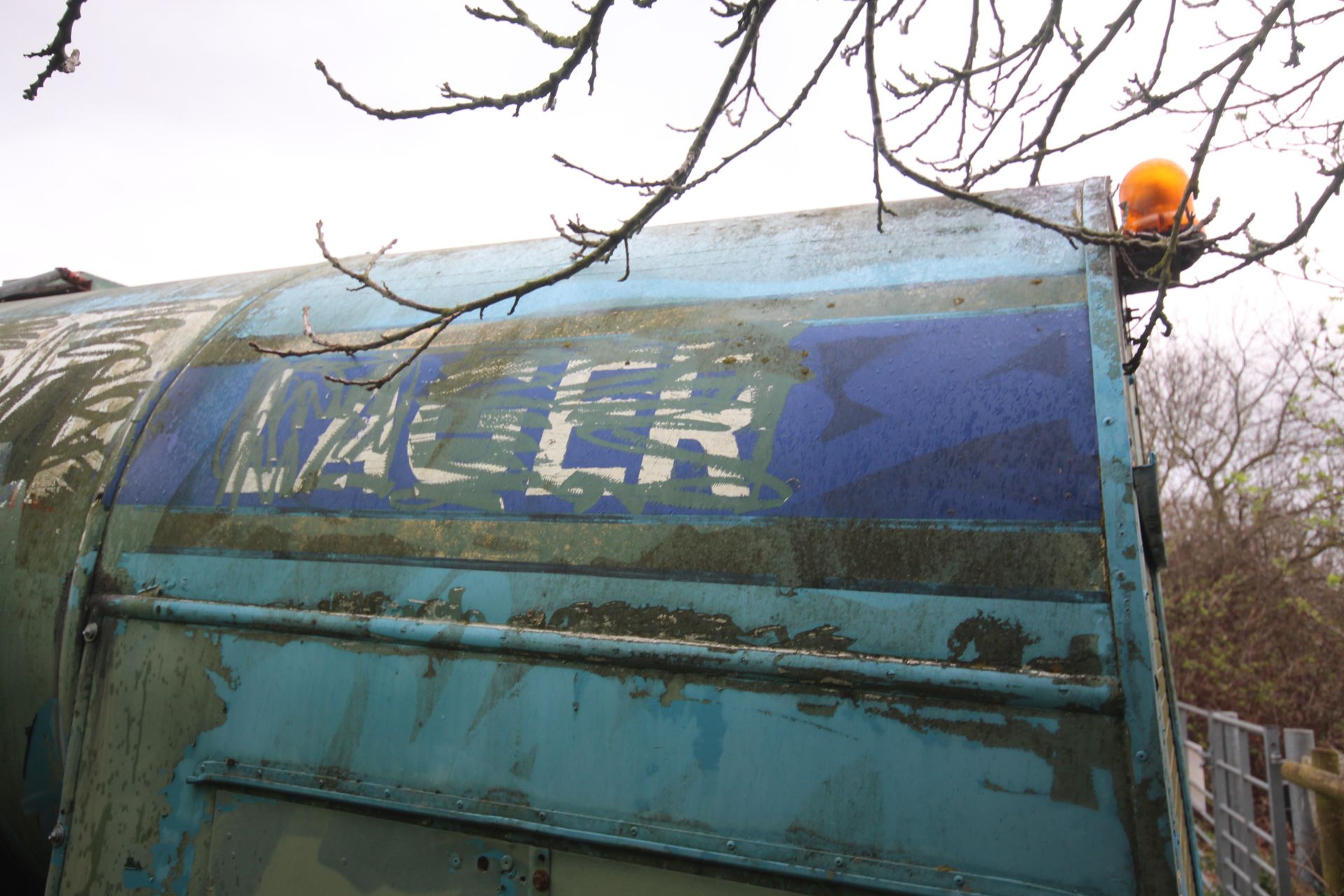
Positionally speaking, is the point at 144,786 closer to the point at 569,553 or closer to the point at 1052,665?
the point at 569,553

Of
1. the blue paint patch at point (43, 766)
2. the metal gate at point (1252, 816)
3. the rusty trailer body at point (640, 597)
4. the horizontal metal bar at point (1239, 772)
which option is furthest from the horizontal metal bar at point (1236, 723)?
the blue paint patch at point (43, 766)

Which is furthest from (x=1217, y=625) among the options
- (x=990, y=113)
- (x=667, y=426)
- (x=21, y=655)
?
(x=21, y=655)

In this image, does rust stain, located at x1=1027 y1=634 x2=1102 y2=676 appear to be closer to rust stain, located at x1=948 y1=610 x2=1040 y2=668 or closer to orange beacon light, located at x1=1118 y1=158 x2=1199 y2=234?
rust stain, located at x1=948 y1=610 x2=1040 y2=668

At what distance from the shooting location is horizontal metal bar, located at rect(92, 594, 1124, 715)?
163 cm

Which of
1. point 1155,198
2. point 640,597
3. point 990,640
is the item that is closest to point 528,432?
point 640,597

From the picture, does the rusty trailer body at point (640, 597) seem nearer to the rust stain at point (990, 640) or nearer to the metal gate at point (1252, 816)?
the rust stain at point (990, 640)

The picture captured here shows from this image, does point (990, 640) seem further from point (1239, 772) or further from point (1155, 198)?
→ point (1239, 772)

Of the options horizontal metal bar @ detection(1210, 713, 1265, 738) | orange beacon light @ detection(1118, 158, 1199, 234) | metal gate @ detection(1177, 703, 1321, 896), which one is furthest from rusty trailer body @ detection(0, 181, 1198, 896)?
horizontal metal bar @ detection(1210, 713, 1265, 738)

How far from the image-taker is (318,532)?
2303 mm

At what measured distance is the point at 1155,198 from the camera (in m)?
2.18

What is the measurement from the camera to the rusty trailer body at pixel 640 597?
1.67 meters

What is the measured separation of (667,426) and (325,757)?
1166 mm

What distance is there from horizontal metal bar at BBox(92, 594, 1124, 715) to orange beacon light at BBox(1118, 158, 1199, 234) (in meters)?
1.23

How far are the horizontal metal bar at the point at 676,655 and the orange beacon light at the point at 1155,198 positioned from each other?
1.23m
